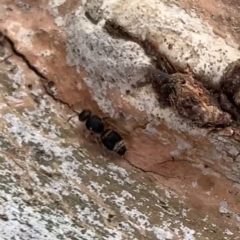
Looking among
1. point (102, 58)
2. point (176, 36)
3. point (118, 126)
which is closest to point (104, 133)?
point (118, 126)

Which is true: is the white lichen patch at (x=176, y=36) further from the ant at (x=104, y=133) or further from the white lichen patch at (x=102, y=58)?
the ant at (x=104, y=133)

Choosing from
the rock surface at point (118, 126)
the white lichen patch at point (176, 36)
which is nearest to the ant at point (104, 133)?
the rock surface at point (118, 126)

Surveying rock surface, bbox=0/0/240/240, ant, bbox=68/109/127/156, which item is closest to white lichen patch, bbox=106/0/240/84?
rock surface, bbox=0/0/240/240

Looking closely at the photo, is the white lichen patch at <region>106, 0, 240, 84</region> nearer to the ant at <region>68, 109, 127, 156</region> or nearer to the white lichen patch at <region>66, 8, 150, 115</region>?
the white lichen patch at <region>66, 8, 150, 115</region>

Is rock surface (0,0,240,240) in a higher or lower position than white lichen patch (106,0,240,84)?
lower

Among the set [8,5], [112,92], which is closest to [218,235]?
[112,92]

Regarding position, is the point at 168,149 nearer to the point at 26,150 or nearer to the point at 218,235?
the point at 218,235

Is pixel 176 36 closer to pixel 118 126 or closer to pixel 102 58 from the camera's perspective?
pixel 102 58
